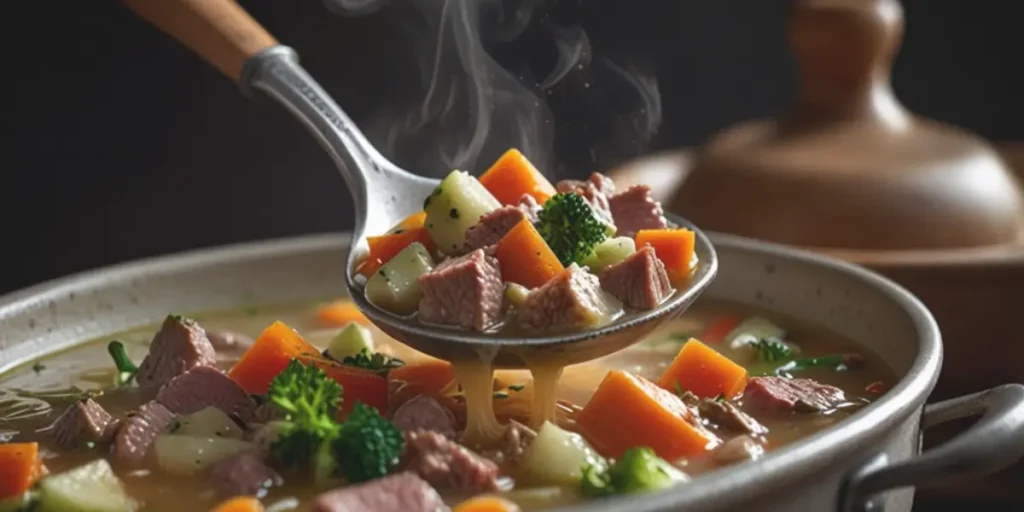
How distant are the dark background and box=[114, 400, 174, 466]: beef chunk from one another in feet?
7.01

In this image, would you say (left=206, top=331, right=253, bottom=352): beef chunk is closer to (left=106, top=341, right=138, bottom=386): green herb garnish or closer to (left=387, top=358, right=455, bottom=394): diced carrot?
(left=106, top=341, right=138, bottom=386): green herb garnish

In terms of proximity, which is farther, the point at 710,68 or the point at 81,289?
the point at 710,68

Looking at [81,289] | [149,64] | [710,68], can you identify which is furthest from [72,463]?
[710,68]

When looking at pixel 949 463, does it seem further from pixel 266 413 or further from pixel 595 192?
pixel 266 413

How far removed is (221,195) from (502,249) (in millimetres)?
2457

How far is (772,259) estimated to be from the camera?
270 centimetres

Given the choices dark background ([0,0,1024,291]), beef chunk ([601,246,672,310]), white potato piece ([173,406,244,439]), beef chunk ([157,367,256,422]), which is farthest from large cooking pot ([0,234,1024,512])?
dark background ([0,0,1024,291])

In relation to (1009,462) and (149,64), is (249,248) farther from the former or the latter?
(1009,462)

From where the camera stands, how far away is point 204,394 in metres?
2.09

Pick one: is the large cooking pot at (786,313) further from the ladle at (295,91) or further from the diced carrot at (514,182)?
the diced carrot at (514,182)

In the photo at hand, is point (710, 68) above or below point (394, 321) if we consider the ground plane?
below

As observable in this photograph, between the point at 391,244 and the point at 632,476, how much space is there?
75 centimetres

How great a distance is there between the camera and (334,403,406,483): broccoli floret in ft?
5.78

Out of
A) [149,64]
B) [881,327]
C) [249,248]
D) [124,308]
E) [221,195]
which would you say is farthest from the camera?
[221,195]
